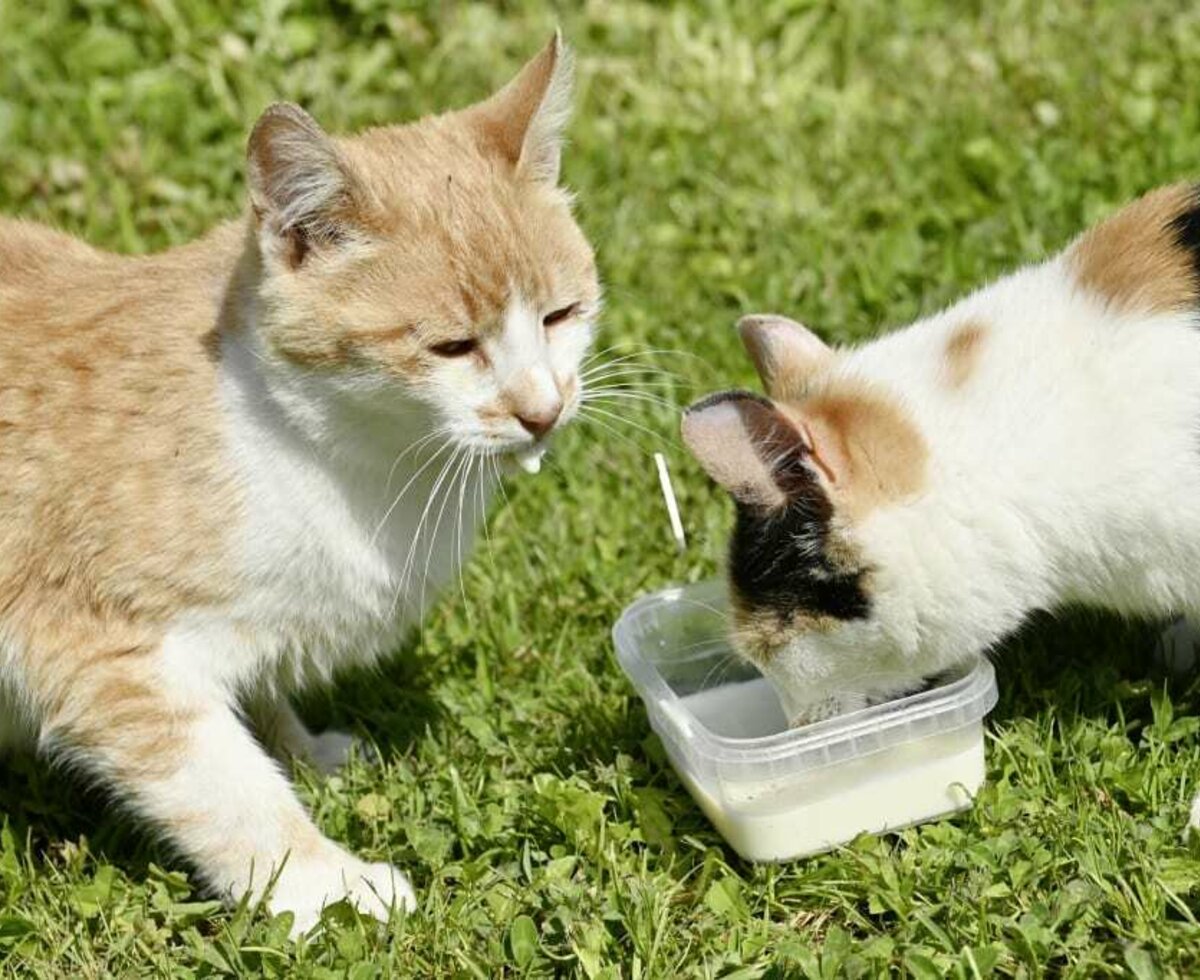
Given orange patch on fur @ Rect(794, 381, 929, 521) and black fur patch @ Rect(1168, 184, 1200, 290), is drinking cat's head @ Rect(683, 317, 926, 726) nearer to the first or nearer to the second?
orange patch on fur @ Rect(794, 381, 929, 521)

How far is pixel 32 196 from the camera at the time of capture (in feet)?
17.1

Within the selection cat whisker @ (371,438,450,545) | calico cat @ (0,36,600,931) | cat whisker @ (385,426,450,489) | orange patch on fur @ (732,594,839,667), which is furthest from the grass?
cat whisker @ (385,426,450,489)

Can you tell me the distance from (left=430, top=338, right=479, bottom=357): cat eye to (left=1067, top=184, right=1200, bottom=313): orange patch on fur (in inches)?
44.7

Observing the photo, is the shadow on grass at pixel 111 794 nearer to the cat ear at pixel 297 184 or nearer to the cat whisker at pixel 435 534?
the cat whisker at pixel 435 534

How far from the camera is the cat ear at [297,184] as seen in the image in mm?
2775

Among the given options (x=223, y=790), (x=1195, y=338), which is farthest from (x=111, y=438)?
(x=1195, y=338)

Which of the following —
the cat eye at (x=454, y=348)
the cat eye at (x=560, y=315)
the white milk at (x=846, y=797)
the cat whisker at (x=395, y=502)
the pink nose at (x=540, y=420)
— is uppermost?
the cat eye at (x=454, y=348)

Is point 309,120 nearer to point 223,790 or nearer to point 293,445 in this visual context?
point 293,445

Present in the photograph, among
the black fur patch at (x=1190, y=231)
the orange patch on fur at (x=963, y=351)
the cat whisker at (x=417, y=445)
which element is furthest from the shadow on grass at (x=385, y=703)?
the black fur patch at (x=1190, y=231)

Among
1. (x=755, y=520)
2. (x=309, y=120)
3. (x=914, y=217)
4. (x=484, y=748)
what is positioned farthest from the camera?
(x=914, y=217)

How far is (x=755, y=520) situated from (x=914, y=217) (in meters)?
2.22

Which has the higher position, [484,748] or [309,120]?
[309,120]

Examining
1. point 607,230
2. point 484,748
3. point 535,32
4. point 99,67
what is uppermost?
point 99,67

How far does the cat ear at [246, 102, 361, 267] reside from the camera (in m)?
2.78
